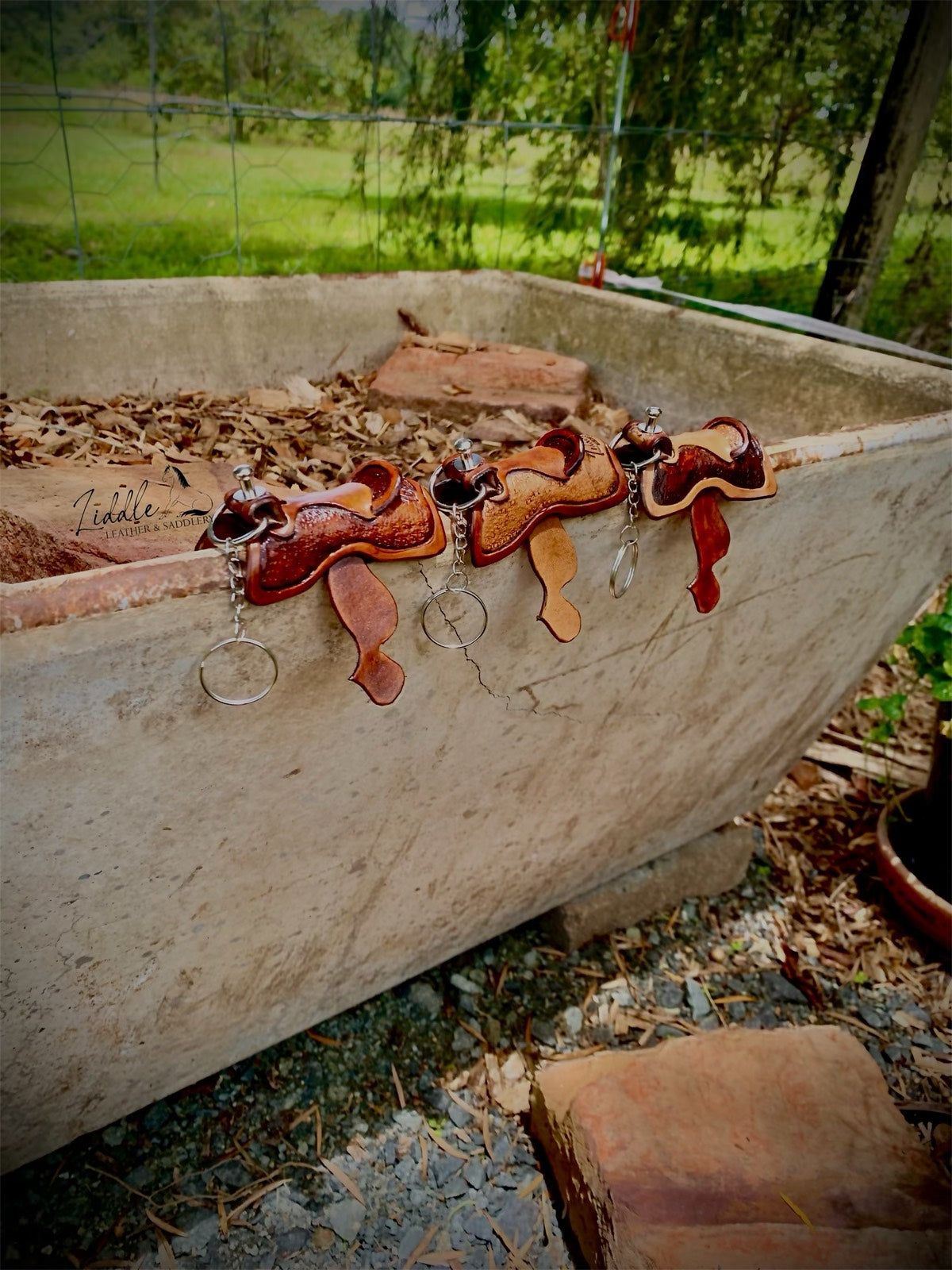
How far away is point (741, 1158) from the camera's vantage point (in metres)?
1.40

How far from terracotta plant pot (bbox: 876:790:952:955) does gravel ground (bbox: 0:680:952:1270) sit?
0.07 meters

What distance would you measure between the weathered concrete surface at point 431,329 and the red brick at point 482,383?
0.55 feet

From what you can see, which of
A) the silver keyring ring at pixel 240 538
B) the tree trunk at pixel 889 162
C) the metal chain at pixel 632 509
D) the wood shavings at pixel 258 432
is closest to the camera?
the silver keyring ring at pixel 240 538

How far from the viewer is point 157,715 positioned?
924 mm

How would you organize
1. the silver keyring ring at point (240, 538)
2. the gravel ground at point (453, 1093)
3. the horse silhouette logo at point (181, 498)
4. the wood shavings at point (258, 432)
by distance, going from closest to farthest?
1. the silver keyring ring at point (240, 538)
2. the gravel ground at point (453, 1093)
3. the horse silhouette logo at point (181, 498)
4. the wood shavings at point (258, 432)

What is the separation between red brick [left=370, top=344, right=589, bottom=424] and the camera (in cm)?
235

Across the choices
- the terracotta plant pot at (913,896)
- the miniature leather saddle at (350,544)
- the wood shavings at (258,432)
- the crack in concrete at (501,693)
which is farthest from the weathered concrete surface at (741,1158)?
the wood shavings at (258,432)

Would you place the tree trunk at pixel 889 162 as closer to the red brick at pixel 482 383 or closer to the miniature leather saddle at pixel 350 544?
the red brick at pixel 482 383

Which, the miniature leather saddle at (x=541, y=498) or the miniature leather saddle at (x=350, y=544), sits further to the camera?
the miniature leather saddle at (x=541, y=498)

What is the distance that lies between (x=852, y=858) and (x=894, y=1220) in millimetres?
1102

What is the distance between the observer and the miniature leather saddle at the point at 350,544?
903 millimetres

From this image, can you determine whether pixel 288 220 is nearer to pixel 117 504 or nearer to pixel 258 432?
pixel 258 432

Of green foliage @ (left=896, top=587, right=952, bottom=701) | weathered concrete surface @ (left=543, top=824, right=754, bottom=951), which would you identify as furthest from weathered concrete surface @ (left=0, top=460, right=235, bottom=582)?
green foliage @ (left=896, top=587, right=952, bottom=701)

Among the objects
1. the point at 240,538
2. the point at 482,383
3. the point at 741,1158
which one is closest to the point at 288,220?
the point at 482,383
